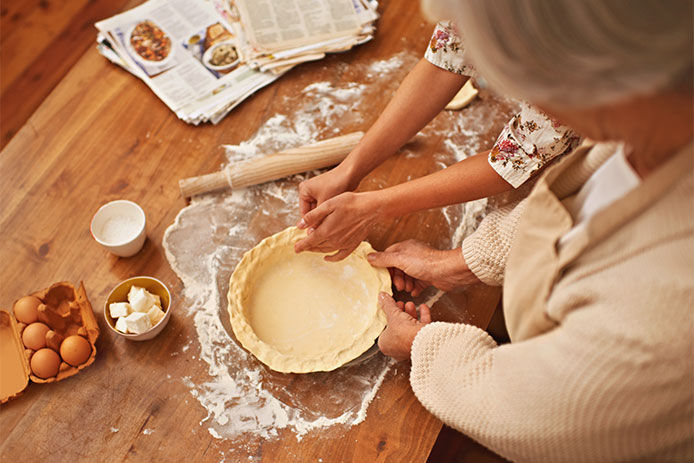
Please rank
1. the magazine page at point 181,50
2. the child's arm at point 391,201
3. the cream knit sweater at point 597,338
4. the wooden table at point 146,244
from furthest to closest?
1. the magazine page at point 181,50
2. the child's arm at point 391,201
3. the wooden table at point 146,244
4. the cream knit sweater at point 597,338

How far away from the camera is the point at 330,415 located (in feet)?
3.83

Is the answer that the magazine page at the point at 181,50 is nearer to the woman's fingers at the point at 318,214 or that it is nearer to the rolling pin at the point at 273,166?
the rolling pin at the point at 273,166

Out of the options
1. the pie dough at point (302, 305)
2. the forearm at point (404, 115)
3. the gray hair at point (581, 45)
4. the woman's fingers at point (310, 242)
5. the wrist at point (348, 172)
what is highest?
the gray hair at point (581, 45)

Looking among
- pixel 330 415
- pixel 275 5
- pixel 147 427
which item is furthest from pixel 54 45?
pixel 330 415

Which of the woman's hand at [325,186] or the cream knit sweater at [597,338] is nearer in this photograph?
the cream knit sweater at [597,338]

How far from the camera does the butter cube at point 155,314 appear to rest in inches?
47.4

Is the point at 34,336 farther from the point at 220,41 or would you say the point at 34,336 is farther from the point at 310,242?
the point at 220,41

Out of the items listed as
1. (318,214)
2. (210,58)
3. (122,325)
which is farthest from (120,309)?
(210,58)

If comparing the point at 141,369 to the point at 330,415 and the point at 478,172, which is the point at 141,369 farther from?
the point at 478,172

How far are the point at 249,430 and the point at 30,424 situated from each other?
0.47 metres

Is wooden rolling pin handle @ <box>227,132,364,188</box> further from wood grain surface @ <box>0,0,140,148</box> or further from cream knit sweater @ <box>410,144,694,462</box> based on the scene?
wood grain surface @ <box>0,0,140,148</box>

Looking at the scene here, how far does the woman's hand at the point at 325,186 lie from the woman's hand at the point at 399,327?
0.30 metres

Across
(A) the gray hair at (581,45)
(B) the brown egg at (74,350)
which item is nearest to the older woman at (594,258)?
(A) the gray hair at (581,45)

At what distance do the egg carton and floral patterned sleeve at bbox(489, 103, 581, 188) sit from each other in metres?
1.00
